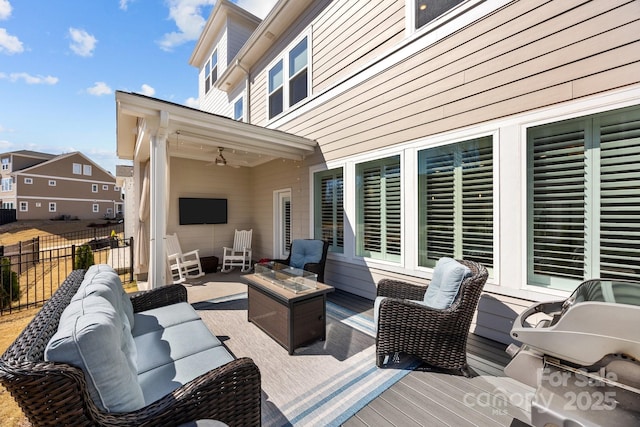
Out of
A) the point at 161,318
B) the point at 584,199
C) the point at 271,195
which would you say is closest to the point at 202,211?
the point at 271,195

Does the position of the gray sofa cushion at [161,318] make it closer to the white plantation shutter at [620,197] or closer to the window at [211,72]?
the white plantation shutter at [620,197]

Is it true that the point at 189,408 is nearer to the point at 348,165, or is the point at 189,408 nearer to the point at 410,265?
the point at 410,265

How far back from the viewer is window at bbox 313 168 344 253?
16.1 feet

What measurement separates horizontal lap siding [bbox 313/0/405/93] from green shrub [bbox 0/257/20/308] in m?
6.30

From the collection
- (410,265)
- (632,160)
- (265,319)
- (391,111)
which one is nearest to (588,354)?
(632,160)

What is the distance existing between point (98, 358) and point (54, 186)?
33166 mm

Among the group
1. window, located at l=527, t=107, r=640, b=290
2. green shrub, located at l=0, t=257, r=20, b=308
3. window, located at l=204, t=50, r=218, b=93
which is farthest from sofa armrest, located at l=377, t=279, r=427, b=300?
window, located at l=204, t=50, r=218, b=93

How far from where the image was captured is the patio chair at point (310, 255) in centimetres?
456

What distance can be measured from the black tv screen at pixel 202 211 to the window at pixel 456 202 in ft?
17.5

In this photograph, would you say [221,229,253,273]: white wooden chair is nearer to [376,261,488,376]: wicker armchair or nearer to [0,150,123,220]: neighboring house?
[376,261,488,376]: wicker armchair

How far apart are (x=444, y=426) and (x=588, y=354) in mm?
1005

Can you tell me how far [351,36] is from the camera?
4535 mm

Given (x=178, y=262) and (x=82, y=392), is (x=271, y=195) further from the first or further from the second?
(x=82, y=392)

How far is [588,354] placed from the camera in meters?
1.50
